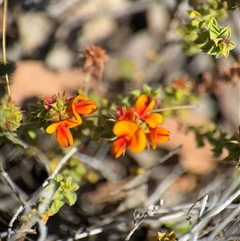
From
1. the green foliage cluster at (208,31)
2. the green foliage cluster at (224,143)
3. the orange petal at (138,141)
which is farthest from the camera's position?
the green foliage cluster at (224,143)

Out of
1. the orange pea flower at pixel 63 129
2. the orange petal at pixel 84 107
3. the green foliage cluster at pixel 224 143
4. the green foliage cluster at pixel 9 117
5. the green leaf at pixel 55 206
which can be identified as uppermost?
the green foliage cluster at pixel 9 117

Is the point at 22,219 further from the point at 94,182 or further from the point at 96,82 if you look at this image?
the point at 96,82

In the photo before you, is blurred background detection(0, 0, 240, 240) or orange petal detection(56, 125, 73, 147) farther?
blurred background detection(0, 0, 240, 240)

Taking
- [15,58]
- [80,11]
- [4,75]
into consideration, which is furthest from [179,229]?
[80,11]

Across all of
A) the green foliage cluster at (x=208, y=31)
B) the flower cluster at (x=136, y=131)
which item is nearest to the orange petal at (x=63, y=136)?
the flower cluster at (x=136, y=131)

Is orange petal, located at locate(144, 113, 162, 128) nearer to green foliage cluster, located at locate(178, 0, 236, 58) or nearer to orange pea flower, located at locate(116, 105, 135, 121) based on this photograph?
orange pea flower, located at locate(116, 105, 135, 121)

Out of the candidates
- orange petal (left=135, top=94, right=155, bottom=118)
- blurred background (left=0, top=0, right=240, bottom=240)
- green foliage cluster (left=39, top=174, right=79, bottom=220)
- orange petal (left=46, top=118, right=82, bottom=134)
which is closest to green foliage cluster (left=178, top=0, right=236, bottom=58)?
blurred background (left=0, top=0, right=240, bottom=240)

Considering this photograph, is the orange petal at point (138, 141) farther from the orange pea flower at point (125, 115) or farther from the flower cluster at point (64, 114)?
the flower cluster at point (64, 114)

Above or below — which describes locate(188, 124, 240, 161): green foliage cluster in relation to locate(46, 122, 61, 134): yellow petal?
below

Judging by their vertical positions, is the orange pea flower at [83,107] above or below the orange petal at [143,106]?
above
